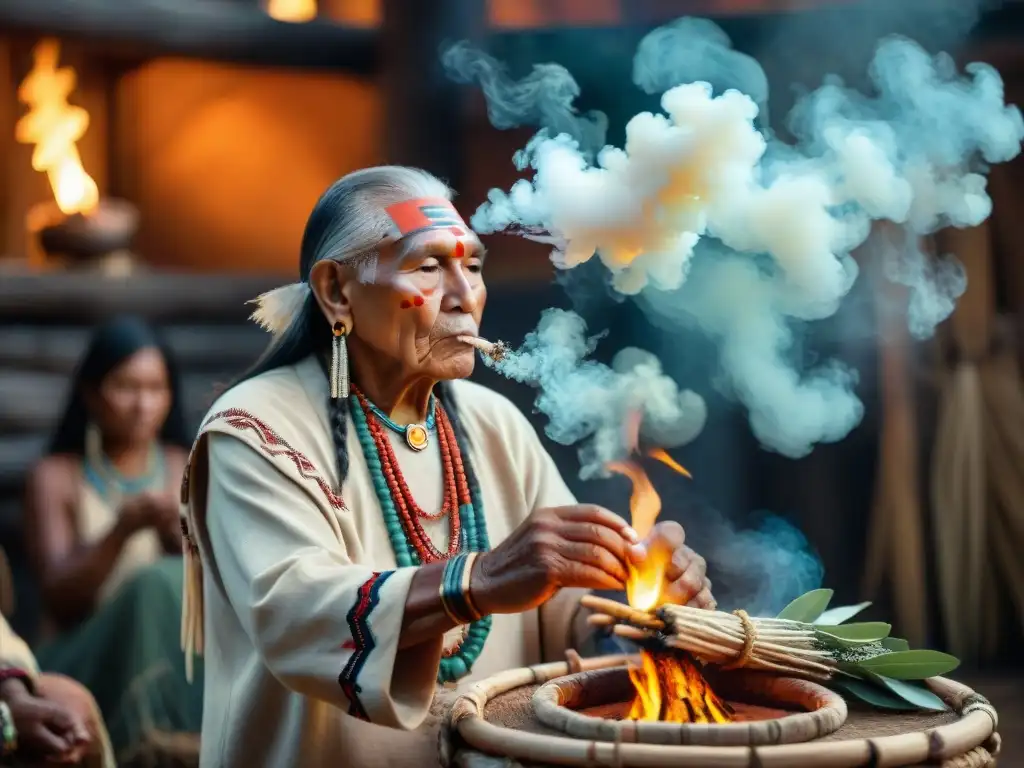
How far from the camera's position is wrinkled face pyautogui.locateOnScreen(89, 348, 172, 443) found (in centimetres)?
524

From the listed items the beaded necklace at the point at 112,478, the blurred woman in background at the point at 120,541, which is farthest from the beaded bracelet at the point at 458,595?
the beaded necklace at the point at 112,478

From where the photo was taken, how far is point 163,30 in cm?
641

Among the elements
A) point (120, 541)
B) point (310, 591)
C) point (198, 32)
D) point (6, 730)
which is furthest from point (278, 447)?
point (198, 32)

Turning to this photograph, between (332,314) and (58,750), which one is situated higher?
(332,314)

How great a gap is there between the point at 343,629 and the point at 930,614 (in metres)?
4.88

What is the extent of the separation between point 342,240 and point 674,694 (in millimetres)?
1049

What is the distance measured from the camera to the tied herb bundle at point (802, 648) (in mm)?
2381

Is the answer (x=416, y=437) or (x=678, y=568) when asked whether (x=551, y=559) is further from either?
(x=416, y=437)

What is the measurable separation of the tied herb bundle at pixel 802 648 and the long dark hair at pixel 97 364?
3.16 metres

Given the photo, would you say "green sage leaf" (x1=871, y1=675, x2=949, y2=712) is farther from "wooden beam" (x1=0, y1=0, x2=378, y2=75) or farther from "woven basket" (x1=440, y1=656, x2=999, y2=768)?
"wooden beam" (x1=0, y1=0, x2=378, y2=75)

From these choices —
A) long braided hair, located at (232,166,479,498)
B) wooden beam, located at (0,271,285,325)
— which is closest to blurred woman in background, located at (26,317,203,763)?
wooden beam, located at (0,271,285,325)

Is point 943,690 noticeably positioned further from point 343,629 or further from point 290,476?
point 290,476

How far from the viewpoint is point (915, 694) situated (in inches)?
94.9

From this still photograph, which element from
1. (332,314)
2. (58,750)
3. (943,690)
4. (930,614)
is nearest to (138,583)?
(58,750)
